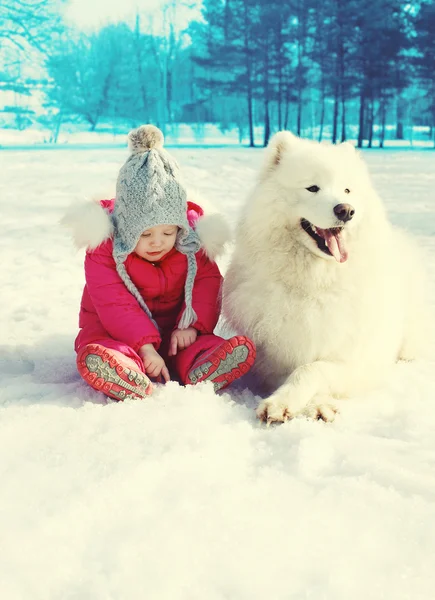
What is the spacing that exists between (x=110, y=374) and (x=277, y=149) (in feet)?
3.83

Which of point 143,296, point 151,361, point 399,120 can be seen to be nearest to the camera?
point 151,361

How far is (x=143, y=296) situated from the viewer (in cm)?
261

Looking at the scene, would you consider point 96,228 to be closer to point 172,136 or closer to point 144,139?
point 144,139

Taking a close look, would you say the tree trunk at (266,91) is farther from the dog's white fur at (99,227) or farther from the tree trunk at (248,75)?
the dog's white fur at (99,227)

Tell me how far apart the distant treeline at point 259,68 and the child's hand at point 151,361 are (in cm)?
2102

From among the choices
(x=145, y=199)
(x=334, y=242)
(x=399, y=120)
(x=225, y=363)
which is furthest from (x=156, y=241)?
(x=399, y=120)

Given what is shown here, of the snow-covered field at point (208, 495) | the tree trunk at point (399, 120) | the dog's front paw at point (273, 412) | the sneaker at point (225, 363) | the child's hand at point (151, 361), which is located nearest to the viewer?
the snow-covered field at point (208, 495)

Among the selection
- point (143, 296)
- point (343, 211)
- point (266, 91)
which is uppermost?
point (266, 91)

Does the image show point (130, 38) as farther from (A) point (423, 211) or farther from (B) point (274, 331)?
(B) point (274, 331)

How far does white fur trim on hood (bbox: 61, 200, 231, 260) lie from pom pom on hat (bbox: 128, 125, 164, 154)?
0.98 ft

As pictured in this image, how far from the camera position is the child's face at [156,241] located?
2.46 m

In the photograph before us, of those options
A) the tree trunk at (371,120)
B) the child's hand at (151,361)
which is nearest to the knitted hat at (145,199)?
the child's hand at (151,361)

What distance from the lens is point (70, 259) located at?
523 centimetres

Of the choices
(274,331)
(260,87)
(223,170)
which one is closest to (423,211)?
(223,170)
